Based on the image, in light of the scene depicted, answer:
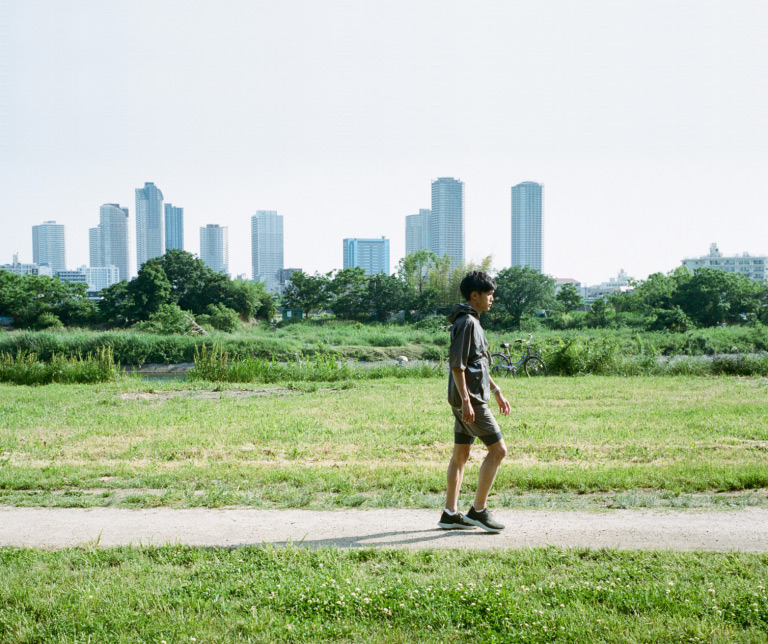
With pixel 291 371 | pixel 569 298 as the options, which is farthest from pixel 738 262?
pixel 291 371

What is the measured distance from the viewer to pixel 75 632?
3.39m

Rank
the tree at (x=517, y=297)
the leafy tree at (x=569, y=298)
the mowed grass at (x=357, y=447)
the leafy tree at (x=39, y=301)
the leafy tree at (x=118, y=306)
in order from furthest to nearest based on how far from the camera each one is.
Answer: the leafy tree at (x=569, y=298), the tree at (x=517, y=297), the leafy tree at (x=39, y=301), the leafy tree at (x=118, y=306), the mowed grass at (x=357, y=447)

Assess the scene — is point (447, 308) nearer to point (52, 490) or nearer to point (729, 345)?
point (729, 345)

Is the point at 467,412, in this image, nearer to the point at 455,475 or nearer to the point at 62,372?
the point at 455,475

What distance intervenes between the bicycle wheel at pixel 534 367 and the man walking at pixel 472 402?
12.9 metres

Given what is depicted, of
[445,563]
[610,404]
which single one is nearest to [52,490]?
[445,563]

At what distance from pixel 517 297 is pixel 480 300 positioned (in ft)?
147

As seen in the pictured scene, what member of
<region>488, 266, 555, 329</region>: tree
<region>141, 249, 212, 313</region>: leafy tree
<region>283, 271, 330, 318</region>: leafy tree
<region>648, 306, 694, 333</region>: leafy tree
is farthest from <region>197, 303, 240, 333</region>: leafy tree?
<region>648, 306, 694, 333</region>: leafy tree

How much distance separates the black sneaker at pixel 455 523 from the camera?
16.2 feet

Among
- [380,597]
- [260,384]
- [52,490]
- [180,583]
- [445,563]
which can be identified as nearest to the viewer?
[380,597]

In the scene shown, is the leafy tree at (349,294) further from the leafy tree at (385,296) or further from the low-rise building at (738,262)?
the low-rise building at (738,262)

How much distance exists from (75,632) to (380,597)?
1.54 meters

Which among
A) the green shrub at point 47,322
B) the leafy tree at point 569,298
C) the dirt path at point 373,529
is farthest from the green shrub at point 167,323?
the dirt path at point 373,529

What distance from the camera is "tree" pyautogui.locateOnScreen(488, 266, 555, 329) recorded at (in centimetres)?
4800
